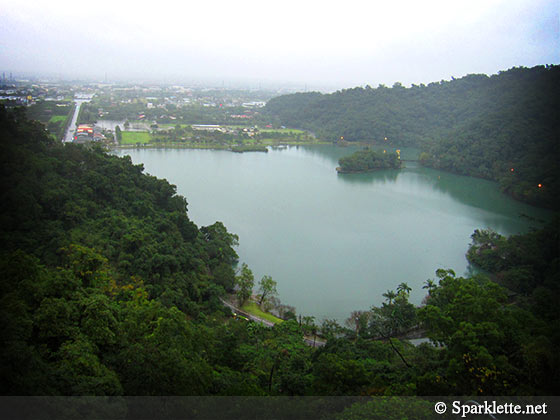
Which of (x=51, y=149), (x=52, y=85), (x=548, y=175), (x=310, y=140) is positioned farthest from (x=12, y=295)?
(x=310, y=140)

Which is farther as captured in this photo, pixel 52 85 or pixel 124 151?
pixel 124 151

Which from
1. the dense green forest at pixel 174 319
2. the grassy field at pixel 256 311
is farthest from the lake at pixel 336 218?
the dense green forest at pixel 174 319

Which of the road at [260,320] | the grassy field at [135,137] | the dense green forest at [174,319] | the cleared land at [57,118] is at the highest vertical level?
the cleared land at [57,118]

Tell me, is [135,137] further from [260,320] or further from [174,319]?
[174,319]

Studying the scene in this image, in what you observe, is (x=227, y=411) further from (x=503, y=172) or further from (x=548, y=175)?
(x=503, y=172)

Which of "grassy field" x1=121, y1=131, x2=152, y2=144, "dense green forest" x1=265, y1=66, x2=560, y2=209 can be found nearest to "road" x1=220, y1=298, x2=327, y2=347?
"dense green forest" x1=265, y1=66, x2=560, y2=209

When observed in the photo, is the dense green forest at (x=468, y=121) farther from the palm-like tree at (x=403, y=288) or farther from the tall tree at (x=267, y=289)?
the tall tree at (x=267, y=289)
